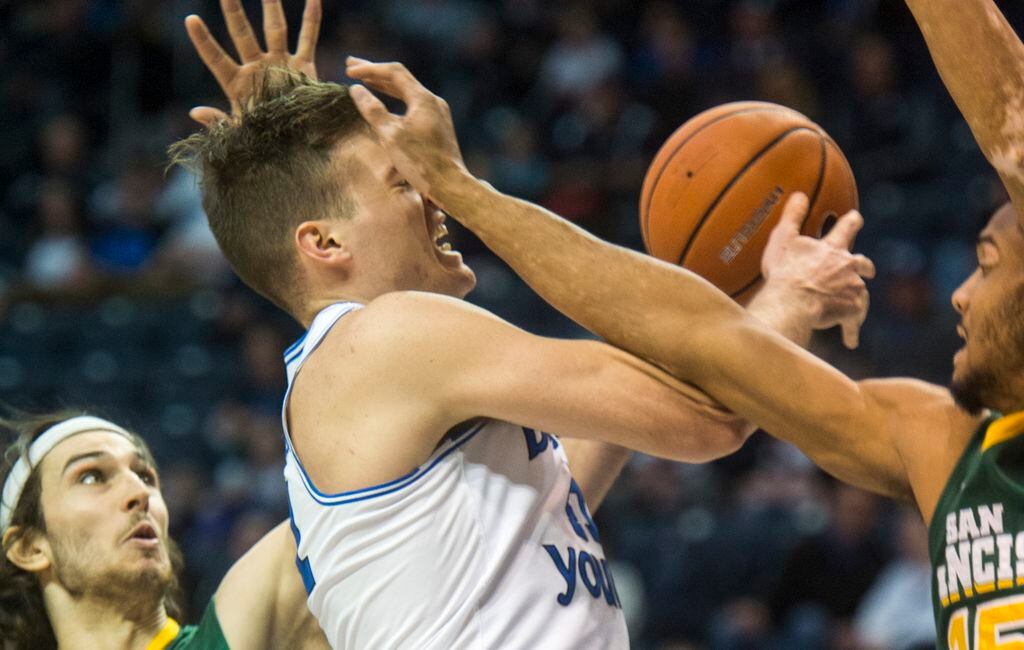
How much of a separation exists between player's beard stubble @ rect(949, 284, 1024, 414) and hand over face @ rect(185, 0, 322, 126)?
178cm

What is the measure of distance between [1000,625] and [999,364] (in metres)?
0.46

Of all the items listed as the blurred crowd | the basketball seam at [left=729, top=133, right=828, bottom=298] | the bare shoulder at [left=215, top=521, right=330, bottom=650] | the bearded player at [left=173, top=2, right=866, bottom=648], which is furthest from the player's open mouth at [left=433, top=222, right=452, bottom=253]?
the blurred crowd

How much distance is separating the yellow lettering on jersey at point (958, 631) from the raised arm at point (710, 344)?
203mm

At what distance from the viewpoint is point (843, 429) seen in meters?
2.57

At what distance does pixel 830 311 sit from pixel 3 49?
11878 mm

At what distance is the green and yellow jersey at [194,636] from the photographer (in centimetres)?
350

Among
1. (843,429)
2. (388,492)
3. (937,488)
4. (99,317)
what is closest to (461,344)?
(388,492)

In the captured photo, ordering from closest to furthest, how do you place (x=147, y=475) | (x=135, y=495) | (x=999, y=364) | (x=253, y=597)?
(x=999, y=364) < (x=253, y=597) < (x=135, y=495) < (x=147, y=475)

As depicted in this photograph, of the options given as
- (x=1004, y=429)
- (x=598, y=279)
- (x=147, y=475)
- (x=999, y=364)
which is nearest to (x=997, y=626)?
(x=1004, y=429)

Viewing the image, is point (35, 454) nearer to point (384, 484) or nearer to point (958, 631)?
point (384, 484)

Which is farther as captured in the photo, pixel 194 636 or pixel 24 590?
pixel 24 590

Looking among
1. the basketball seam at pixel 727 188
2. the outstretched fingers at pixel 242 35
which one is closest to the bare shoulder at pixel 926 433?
the basketball seam at pixel 727 188

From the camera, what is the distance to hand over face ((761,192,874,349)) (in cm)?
271

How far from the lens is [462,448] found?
2668 mm
